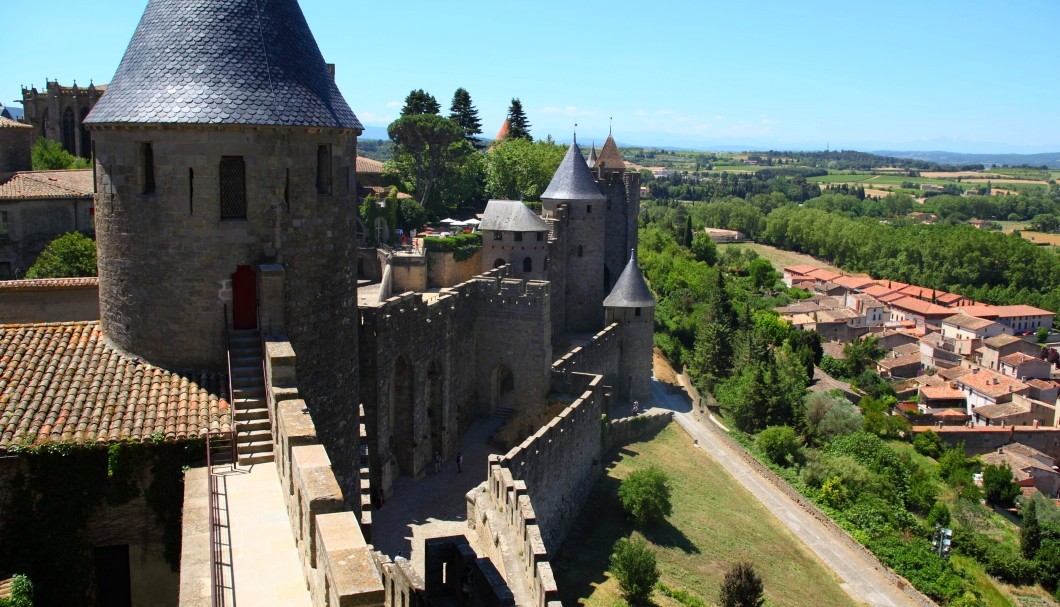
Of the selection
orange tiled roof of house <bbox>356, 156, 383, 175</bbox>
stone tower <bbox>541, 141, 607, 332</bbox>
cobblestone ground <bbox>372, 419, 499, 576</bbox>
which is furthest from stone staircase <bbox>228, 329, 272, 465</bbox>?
orange tiled roof of house <bbox>356, 156, 383, 175</bbox>

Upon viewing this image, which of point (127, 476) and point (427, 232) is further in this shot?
point (427, 232)

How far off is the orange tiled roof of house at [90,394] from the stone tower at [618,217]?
32733mm

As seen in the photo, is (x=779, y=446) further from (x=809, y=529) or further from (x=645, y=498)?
(x=645, y=498)

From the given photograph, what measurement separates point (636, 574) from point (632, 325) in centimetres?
1668

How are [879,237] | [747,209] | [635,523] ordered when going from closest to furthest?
[635,523], [879,237], [747,209]

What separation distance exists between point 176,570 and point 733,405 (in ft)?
117

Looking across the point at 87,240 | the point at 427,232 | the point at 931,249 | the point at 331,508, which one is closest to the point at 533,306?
the point at 87,240

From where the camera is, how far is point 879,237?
11681cm

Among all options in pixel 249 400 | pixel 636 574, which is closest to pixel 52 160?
pixel 636 574

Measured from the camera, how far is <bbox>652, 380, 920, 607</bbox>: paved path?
31094 mm

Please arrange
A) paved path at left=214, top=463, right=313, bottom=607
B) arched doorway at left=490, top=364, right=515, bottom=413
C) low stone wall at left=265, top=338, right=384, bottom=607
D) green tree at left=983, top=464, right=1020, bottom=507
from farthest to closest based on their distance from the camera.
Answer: green tree at left=983, top=464, right=1020, bottom=507
arched doorway at left=490, top=364, right=515, bottom=413
paved path at left=214, top=463, right=313, bottom=607
low stone wall at left=265, top=338, right=384, bottom=607

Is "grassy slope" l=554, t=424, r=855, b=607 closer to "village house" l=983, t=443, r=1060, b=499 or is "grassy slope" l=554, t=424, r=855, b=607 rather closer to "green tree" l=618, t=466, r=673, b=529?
"green tree" l=618, t=466, r=673, b=529

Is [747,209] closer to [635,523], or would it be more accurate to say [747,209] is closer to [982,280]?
[982,280]

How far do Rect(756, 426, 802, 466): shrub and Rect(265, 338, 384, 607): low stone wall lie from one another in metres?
32.5
